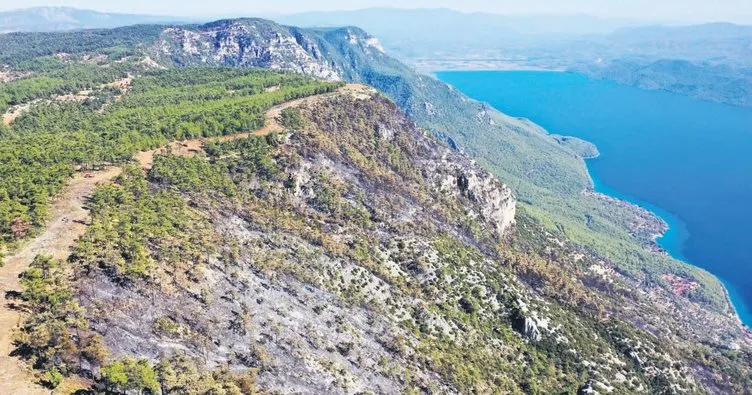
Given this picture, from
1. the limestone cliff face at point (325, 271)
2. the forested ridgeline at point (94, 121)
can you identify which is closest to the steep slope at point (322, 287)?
the limestone cliff face at point (325, 271)

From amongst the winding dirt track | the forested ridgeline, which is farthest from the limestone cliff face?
the forested ridgeline

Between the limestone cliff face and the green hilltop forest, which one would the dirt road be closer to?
the green hilltop forest

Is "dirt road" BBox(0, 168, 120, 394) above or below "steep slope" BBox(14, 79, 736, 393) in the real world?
above

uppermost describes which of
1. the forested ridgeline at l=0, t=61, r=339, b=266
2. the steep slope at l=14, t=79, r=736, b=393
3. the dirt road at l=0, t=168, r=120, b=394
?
the forested ridgeline at l=0, t=61, r=339, b=266

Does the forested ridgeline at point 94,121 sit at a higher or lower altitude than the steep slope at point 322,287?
higher

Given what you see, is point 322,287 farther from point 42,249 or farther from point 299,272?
point 42,249

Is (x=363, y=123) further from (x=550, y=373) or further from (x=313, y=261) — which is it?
(x=550, y=373)

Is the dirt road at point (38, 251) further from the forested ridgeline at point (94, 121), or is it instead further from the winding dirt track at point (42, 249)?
the forested ridgeline at point (94, 121)
